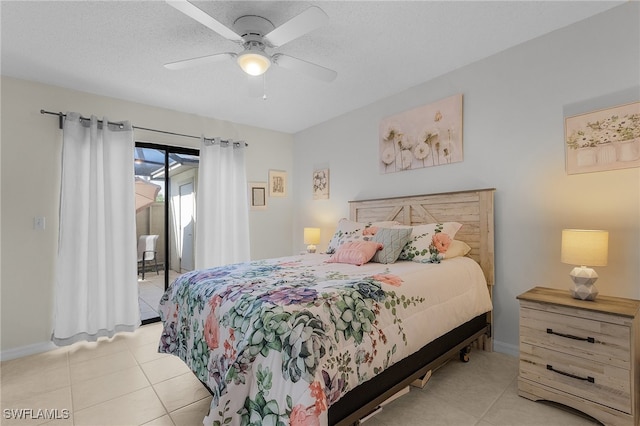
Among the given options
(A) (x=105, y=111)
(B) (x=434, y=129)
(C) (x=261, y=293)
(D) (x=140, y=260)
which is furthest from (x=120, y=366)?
(B) (x=434, y=129)

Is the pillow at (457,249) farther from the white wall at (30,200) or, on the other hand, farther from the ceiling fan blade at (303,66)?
the white wall at (30,200)

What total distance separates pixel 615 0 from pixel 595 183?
122 centimetres

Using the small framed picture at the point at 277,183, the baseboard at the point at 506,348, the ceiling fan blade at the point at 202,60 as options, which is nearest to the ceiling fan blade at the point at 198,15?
the ceiling fan blade at the point at 202,60

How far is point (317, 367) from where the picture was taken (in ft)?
3.98

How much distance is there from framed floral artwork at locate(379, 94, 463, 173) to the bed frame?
1.30ft

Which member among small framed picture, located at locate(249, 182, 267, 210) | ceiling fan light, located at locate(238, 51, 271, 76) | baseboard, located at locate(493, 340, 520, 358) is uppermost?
ceiling fan light, located at locate(238, 51, 271, 76)

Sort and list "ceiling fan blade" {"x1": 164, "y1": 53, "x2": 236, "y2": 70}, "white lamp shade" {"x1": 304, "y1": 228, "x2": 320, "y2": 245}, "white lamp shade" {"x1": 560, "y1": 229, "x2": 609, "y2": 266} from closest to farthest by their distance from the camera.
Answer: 1. "white lamp shade" {"x1": 560, "y1": 229, "x2": 609, "y2": 266}
2. "ceiling fan blade" {"x1": 164, "y1": 53, "x2": 236, "y2": 70}
3. "white lamp shade" {"x1": 304, "y1": 228, "x2": 320, "y2": 245}

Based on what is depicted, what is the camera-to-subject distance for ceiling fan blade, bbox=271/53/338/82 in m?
2.15

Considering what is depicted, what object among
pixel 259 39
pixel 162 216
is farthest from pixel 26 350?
pixel 259 39

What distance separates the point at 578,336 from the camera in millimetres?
1755

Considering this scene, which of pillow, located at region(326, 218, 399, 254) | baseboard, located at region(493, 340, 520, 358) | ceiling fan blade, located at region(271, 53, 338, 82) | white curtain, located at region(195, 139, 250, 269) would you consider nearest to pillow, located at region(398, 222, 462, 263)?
pillow, located at region(326, 218, 399, 254)

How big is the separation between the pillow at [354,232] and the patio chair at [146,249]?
2.28 meters

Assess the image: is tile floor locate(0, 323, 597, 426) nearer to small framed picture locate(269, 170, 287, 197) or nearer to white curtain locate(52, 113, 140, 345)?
white curtain locate(52, 113, 140, 345)

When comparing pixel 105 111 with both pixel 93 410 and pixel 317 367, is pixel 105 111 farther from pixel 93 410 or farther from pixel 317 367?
pixel 317 367
